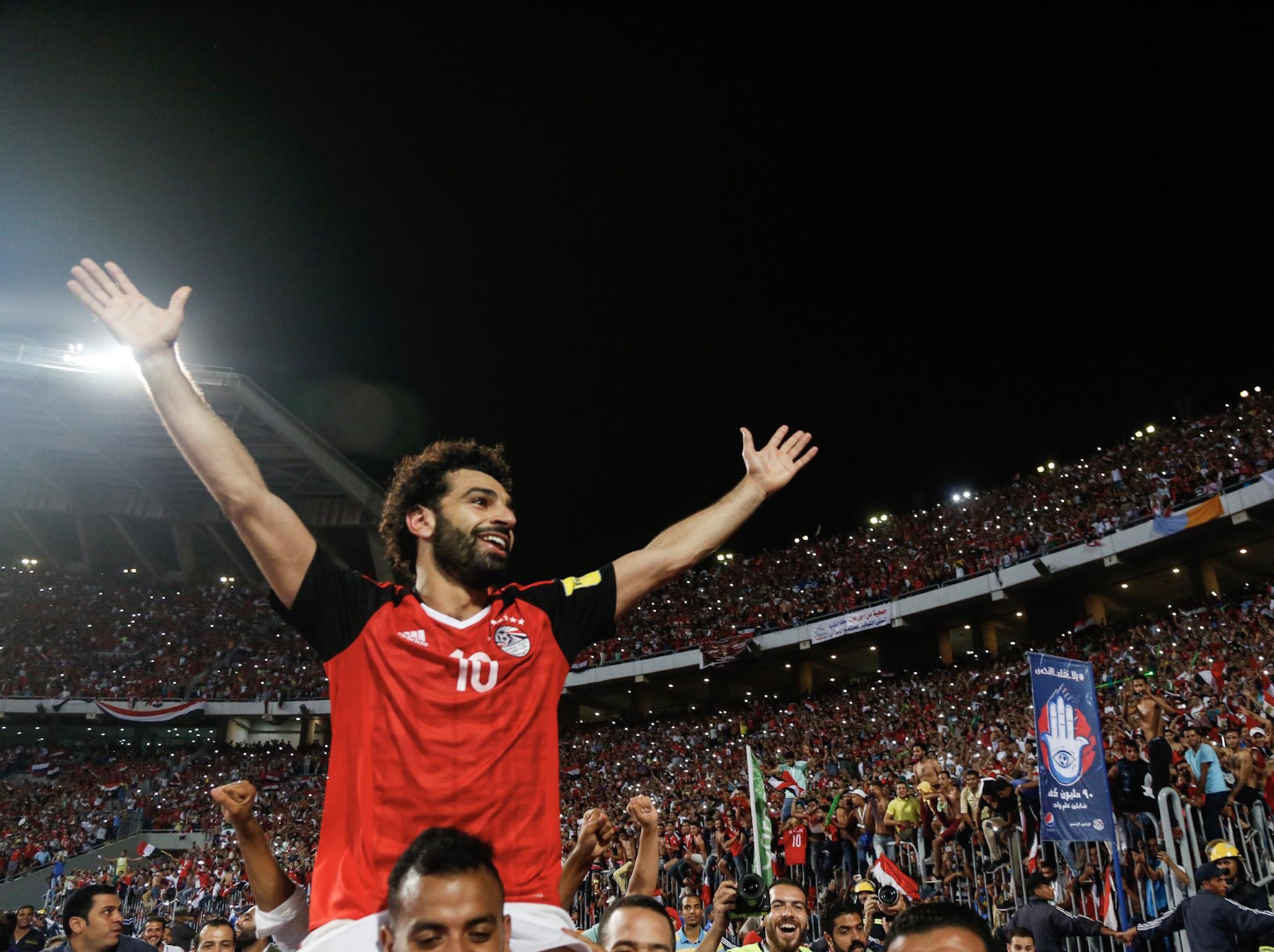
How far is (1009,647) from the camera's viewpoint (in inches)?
1229

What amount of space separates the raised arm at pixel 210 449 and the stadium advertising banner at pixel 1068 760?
7.74 m

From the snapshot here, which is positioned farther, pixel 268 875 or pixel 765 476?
pixel 765 476

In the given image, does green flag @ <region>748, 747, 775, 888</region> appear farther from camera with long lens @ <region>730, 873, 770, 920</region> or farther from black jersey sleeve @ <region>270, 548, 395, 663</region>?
black jersey sleeve @ <region>270, 548, 395, 663</region>

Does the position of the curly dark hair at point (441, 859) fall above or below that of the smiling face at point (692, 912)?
above

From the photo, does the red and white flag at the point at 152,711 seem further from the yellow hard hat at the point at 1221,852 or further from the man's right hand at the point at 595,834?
the man's right hand at the point at 595,834

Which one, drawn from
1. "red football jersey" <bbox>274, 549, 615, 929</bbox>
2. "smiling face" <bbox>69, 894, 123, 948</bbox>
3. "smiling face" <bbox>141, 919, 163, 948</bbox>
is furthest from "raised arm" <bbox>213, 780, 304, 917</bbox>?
"smiling face" <bbox>141, 919, 163, 948</bbox>

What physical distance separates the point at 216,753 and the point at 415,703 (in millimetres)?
43068

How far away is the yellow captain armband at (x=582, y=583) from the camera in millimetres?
2877

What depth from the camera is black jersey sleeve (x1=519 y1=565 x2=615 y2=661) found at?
9.14 ft

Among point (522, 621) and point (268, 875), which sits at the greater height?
point (522, 621)

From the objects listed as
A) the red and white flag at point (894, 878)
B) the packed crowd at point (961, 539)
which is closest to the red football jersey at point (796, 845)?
the red and white flag at point (894, 878)

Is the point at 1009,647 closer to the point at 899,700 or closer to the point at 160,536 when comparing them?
the point at 899,700

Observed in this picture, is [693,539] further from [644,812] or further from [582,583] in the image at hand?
[644,812]

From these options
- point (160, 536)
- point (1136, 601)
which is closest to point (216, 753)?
point (160, 536)
